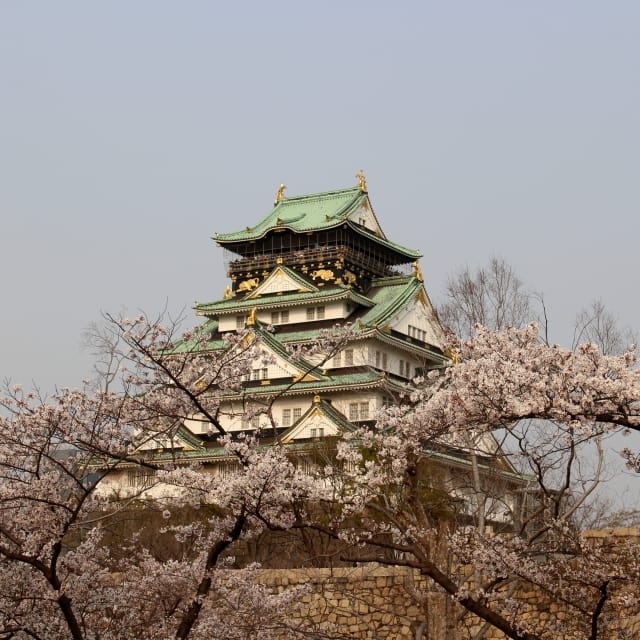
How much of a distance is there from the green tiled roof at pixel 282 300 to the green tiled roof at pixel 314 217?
9.62 ft

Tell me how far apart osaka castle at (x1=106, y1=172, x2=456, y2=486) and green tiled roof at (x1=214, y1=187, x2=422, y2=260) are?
55mm

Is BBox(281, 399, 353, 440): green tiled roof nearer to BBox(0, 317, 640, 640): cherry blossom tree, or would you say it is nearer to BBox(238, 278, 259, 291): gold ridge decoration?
BBox(238, 278, 259, 291): gold ridge decoration

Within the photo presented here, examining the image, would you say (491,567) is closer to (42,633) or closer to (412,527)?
(412,527)

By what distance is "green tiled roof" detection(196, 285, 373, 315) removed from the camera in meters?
42.2

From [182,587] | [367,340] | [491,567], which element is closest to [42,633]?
[182,587]

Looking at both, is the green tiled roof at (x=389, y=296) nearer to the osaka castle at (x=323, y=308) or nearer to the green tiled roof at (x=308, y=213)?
the osaka castle at (x=323, y=308)

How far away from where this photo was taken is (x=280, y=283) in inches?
1740

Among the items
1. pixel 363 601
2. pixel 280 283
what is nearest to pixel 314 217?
pixel 280 283

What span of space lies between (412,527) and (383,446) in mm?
1097

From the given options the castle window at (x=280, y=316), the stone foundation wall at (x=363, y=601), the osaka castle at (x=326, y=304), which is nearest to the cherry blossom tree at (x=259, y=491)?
the stone foundation wall at (x=363, y=601)

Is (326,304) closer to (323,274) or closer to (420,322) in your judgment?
(323,274)

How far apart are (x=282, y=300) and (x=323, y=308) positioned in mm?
1734

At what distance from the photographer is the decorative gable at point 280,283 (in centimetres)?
4388

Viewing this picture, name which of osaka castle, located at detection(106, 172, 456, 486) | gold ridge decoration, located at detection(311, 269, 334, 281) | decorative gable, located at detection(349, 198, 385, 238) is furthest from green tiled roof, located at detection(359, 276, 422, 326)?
decorative gable, located at detection(349, 198, 385, 238)
